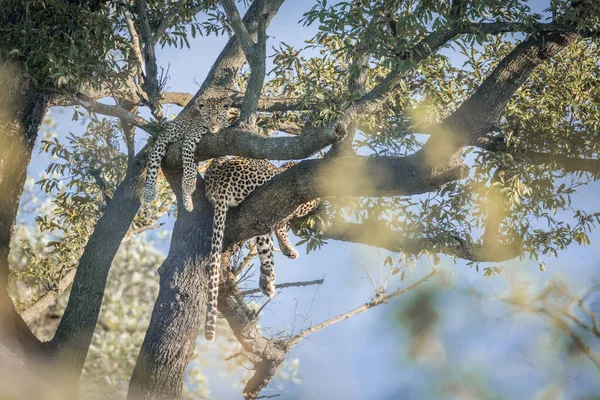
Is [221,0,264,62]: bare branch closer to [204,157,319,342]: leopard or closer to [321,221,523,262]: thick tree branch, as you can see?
[204,157,319,342]: leopard

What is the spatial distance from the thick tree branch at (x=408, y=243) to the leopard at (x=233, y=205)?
1.26ft

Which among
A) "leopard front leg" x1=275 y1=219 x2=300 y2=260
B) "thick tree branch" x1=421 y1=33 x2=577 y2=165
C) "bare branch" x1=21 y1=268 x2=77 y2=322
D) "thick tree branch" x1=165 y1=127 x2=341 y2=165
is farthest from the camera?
"bare branch" x1=21 y1=268 x2=77 y2=322

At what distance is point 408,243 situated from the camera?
19.7 feet

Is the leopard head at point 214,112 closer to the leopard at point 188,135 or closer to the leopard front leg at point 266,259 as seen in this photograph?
the leopard at point 188,135

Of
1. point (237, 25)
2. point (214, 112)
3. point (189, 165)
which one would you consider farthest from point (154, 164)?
point (237, 25)

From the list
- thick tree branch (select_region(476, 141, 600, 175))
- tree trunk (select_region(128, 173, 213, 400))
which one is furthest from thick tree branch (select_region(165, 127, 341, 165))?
A: thick tree branch (select_region(476, 141, 600, 175))

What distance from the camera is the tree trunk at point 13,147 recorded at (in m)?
5.95

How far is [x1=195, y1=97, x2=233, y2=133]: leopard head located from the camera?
6.04 m

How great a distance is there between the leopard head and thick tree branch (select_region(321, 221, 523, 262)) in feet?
4.32

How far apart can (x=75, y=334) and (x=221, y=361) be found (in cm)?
263

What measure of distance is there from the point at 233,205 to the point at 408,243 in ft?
5.06

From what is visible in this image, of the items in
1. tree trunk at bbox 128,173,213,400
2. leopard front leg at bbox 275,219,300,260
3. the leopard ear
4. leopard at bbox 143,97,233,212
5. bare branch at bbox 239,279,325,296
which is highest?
the leopard ear

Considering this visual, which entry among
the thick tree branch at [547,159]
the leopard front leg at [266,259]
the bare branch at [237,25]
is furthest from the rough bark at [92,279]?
the thick tree branch at [547,159]

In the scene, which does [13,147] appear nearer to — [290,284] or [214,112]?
[214,112]
